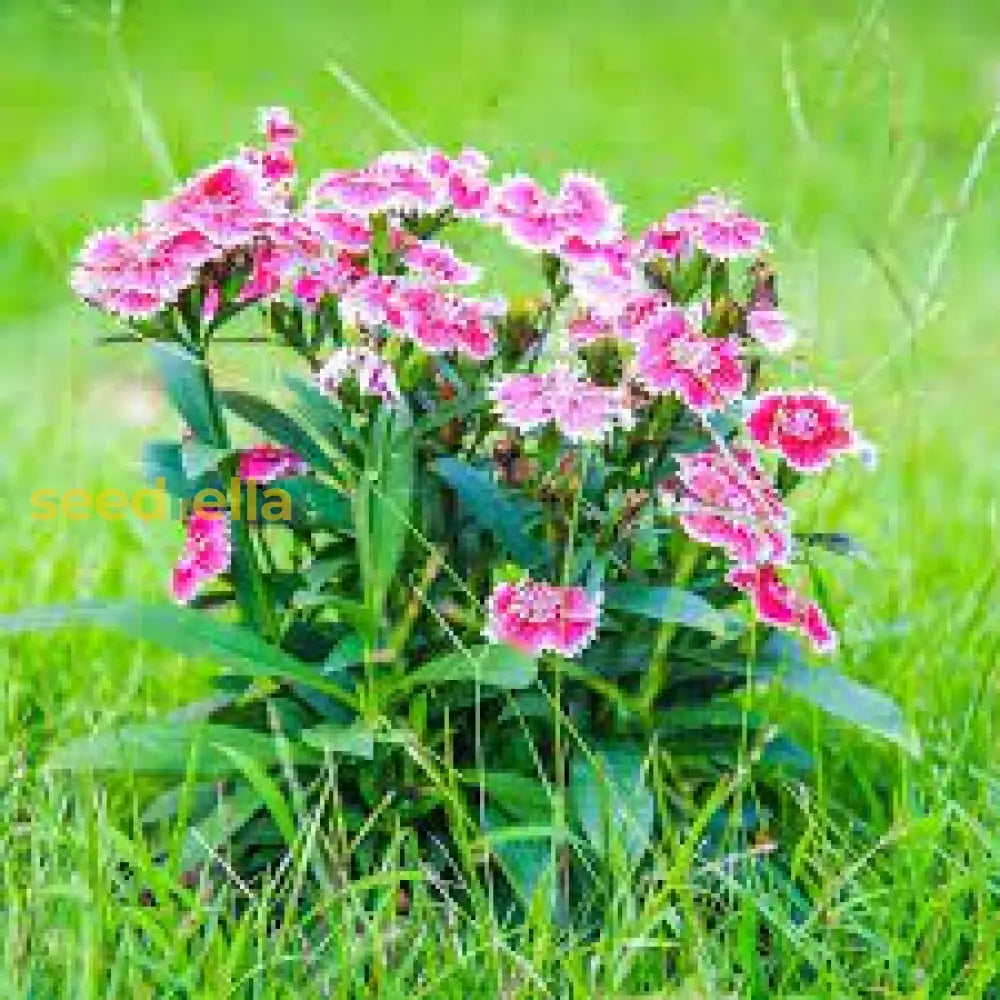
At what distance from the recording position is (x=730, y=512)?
6.43 ft

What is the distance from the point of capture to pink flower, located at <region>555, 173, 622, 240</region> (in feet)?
6.51

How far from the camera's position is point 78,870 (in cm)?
193

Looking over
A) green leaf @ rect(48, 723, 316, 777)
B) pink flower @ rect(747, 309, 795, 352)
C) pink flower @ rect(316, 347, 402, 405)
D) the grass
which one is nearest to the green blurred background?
the grass

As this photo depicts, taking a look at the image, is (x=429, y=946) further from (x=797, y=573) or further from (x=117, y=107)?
(x=117, y=107)

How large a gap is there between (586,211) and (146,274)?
1.37ft

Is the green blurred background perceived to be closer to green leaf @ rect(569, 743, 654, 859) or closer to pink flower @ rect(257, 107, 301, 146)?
pink flower @ rect(257, 107, 301, 146)

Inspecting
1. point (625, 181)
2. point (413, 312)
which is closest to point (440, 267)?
point (413, 312)

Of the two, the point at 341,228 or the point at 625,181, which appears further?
the point at 625,181

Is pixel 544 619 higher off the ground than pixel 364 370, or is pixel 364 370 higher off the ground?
pixel 364 370

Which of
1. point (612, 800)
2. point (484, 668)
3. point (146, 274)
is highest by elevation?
point (146, 274)

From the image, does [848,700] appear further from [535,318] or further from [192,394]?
[192,394]

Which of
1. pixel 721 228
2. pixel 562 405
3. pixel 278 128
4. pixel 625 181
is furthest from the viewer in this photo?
pixel 625 181

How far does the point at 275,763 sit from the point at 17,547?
3.55ft

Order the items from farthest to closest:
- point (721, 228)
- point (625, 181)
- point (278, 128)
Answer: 1. point (625, 181)
2. point (278, 128)
3. point (721, 228)
